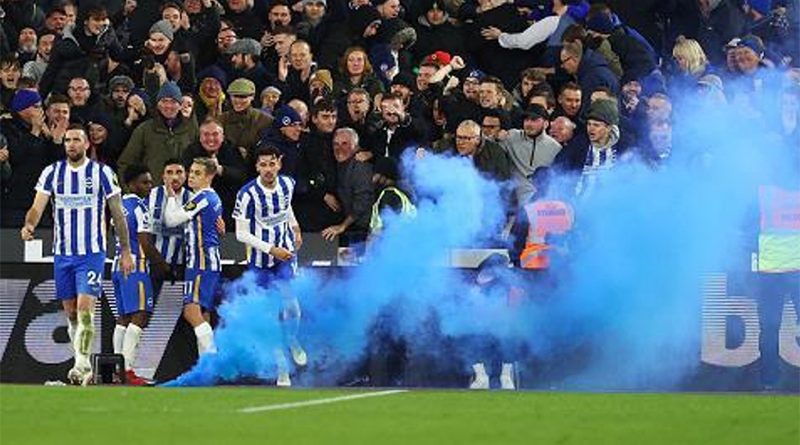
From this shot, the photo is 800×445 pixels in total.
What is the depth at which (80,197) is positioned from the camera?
56.2ft

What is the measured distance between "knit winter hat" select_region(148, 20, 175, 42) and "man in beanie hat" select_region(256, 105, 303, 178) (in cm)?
220

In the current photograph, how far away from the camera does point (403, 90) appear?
19.1 metres

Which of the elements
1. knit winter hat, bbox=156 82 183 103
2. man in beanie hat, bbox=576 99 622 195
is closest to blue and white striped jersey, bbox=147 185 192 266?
knit winter hat, bbox=156 82 183 103

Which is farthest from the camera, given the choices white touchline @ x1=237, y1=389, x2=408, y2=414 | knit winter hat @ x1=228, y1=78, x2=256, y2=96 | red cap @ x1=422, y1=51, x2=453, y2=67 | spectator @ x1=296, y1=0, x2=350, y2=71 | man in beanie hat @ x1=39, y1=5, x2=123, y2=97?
man in beanie hat @ x1=39, y1=5, x2=123, y2=97

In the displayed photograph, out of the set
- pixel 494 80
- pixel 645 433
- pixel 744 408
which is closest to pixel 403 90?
pixel 494 80

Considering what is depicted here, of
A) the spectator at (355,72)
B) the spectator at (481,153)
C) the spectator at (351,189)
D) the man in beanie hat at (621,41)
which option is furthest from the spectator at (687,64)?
the spectator at (351,189)

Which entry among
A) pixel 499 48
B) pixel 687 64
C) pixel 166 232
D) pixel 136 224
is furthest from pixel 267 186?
pixel 687 64

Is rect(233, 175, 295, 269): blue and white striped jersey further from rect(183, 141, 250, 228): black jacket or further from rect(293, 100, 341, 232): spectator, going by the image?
rect(183, 141, 250, 228): black jacket

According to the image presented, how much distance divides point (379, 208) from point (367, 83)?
1.98 meters

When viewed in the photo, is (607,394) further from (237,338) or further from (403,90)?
(403,90)

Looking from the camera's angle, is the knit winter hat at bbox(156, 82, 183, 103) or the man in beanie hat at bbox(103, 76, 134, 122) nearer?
the knit winter hat at bbox(156, 82, 183, 103)

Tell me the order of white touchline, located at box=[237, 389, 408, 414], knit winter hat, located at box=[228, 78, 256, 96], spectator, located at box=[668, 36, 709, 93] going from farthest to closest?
knit winter hat, located at box=[228, 78, 256, 96]
spectator, located at box=[668, 36, 709, 93]
white touchline, located at box=[237, 389, 408, 414]

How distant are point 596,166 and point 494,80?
4.96 feet

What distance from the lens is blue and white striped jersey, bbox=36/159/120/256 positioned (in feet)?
55.9
